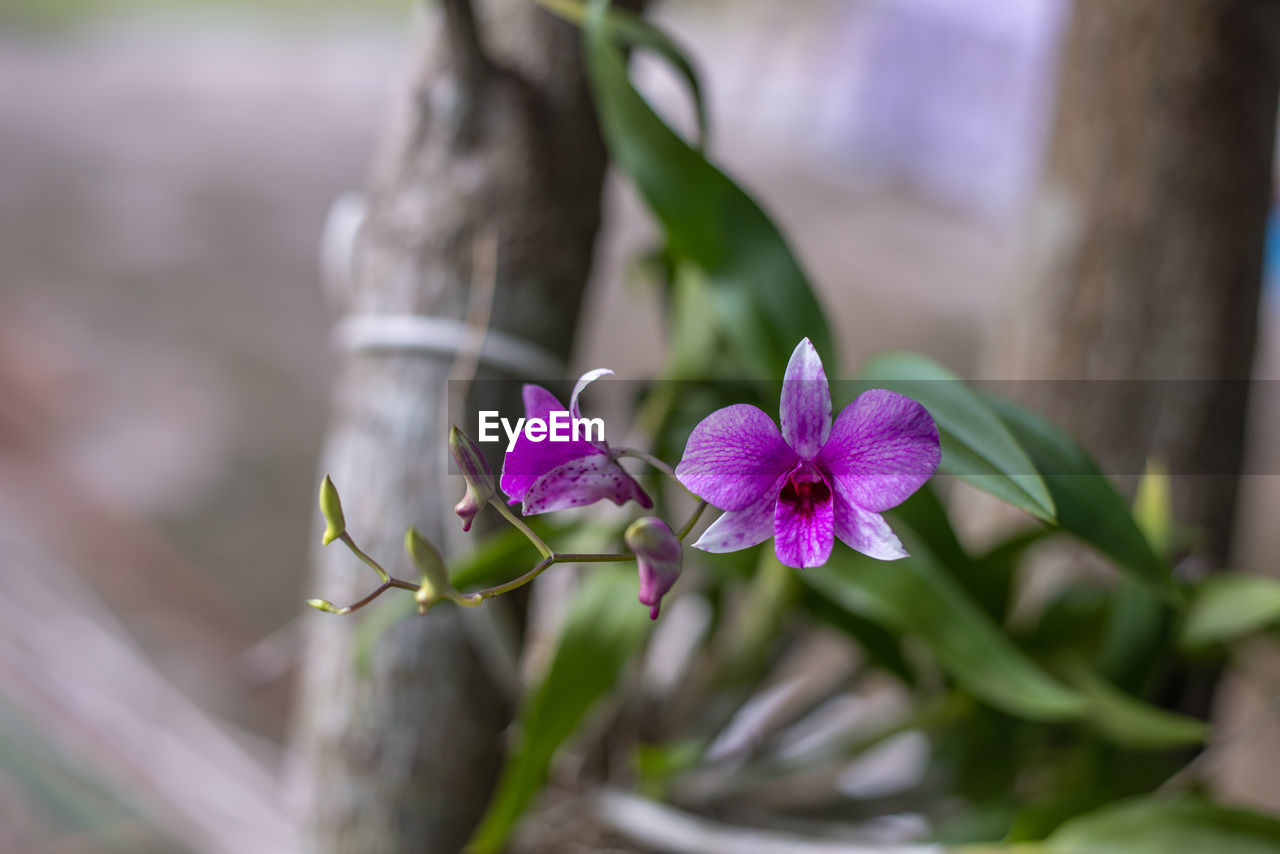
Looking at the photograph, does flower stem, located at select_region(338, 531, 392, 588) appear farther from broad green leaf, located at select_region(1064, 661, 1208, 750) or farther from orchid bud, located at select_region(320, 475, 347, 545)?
broad green leaf, located at select_region(1064, 661, 1208, 750)

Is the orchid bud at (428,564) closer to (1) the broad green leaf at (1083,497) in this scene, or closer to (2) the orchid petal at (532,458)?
(2) the orchid petal at (532,458)

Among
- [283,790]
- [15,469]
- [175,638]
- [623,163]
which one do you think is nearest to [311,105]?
[15,469]

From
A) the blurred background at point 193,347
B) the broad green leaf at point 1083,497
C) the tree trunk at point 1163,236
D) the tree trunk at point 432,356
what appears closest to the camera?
the broad green leaf at point 1083,497

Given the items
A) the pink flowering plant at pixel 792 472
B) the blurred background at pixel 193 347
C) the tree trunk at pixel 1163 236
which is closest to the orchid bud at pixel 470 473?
the pink flowering plant at pixel 792 472

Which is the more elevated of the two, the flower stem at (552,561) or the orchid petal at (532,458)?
the orchid petal at (532,458)

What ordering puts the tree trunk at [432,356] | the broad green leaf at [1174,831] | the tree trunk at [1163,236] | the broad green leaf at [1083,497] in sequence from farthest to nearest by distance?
the tree trunk at [1163,236]
the tree trunk at [432,356]
the broad green leaf at [1174,831]
the broad green leaf at [1083,497]

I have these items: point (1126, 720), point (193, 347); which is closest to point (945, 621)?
point (1126, 720)

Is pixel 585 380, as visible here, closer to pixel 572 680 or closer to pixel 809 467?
pixel 809 467
